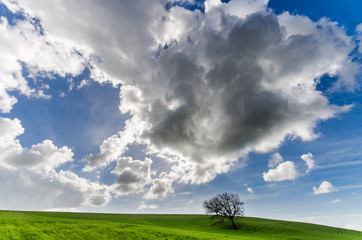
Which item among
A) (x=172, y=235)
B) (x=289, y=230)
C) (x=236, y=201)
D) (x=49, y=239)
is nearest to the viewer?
(x=49, y=239)

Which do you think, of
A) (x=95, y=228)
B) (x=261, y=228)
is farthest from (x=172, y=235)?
(x=261, y=228)

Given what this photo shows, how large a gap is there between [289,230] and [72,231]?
72.6 metres

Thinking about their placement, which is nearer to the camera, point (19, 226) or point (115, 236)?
point (19, 226)

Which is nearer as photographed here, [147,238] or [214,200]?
[147,238]

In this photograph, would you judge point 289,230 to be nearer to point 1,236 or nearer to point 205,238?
point 205,238

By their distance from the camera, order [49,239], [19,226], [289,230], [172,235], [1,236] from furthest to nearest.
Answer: [289,230]
[172,235]
[19,226]
[49,239]
[1,236]

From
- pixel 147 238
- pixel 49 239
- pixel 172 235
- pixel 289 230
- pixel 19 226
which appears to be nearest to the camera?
pixel 49 239

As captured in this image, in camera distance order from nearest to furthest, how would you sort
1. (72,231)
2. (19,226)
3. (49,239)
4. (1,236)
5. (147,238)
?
(1,236)
(49,239)
(19,226)
(72,231)
(147,238)

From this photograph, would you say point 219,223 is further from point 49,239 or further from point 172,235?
point 49,239

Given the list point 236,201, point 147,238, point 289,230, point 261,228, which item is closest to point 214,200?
point 236,201

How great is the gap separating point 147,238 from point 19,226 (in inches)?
629

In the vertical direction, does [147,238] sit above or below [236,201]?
below

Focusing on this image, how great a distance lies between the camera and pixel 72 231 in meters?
25.0

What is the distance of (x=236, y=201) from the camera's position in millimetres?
74812
